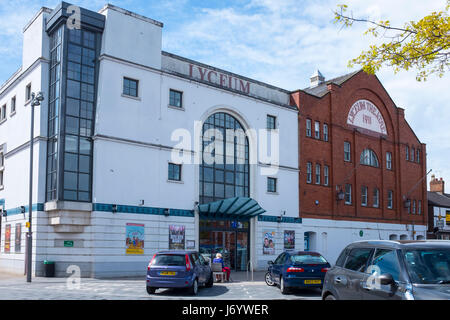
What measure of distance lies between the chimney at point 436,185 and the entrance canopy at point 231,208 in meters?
35.9

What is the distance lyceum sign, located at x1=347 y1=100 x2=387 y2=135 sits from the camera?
39.0m

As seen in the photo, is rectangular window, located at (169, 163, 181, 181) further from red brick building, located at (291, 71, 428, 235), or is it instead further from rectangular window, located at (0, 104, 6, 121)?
rectangular window, located at (0, 104, 6, 121)

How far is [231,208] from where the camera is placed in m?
27.8

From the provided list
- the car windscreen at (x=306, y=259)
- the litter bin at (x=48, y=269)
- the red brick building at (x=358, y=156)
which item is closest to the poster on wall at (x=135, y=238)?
the litter bin at (x=48, y=269)

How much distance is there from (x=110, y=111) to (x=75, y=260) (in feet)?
24.0

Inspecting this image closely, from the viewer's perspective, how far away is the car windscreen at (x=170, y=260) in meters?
16.9

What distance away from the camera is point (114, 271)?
2353cm

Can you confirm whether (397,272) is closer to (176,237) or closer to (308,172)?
(176,237)

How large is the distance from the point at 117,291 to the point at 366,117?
1131 inches

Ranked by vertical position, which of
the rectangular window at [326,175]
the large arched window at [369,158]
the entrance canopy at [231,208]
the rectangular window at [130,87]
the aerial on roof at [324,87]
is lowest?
the entrance canopy at [231,208]

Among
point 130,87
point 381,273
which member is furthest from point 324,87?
point 381,273

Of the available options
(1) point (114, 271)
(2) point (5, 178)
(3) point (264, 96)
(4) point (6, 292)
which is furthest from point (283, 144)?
(4) point (6, 292)

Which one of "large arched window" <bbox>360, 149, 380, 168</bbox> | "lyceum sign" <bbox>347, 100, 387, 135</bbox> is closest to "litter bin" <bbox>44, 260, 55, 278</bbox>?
"lyceum sign" <bbox>347, 100, 387, 135</bbox>

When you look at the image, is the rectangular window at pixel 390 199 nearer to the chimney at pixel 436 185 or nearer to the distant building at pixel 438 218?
the distant building at pixel 438 218
